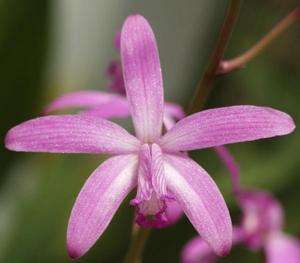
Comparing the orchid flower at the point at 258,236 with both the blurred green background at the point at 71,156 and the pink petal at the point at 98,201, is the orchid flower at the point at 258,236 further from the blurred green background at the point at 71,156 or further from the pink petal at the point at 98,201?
the pink petal at the point at 98,201

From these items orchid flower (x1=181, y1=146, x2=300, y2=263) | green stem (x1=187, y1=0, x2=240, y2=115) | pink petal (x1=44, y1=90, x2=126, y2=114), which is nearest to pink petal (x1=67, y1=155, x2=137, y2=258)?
green stem (x1=187, y1=0, x2=240, y2=115)

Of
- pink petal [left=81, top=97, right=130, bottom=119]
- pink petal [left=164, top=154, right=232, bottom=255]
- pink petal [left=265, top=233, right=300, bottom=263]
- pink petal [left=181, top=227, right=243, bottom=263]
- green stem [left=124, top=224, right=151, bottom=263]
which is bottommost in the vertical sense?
pink petal [left=265, top=233, right=300, bottom=263]

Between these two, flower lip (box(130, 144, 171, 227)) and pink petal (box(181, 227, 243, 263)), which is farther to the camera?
pink petal (box(181, 227, 243, 263))

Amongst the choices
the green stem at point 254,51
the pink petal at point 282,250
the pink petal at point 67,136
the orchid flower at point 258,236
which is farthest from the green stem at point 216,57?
the pink petal at point 282,250

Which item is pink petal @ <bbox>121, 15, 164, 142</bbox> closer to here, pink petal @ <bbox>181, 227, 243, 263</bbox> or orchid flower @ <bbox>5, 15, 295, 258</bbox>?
orchid flower @ <bbox>5, 15, 295, 258</bbox>

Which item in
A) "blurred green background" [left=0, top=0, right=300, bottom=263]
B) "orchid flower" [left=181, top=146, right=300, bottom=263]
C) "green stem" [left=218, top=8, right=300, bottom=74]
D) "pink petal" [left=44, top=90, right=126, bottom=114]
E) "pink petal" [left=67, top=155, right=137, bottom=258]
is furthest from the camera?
"blurred green background" [left=0, top=0, right=300, bottom=263]

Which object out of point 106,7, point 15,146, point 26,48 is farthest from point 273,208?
point 106,7
